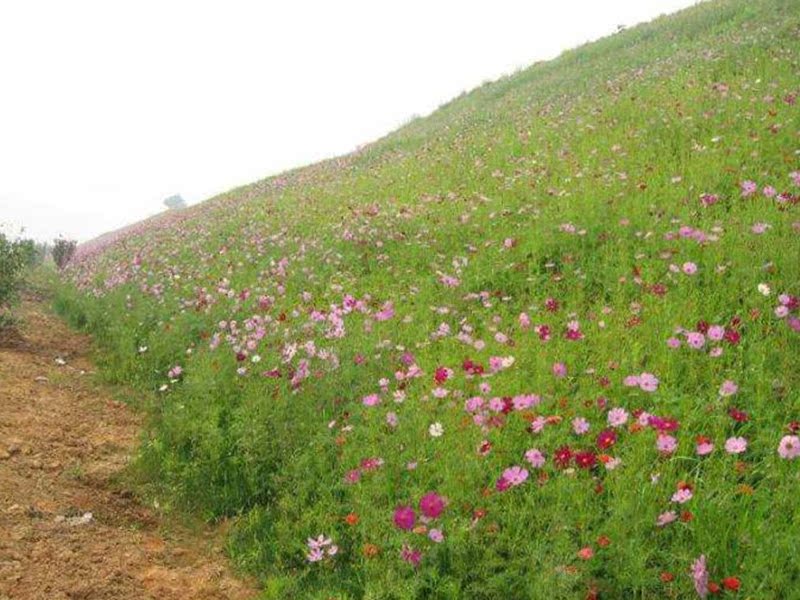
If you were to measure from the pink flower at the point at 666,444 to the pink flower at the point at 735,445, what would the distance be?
12.0 inches

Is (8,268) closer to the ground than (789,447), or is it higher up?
higher up

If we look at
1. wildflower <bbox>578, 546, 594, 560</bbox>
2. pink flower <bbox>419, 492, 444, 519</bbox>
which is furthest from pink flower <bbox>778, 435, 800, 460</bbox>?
pink flower <bbox>419, 492, 444, 519</bbox>

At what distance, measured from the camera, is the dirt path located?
414 cm

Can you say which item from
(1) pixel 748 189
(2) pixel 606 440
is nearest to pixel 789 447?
(2) pixel 606 440

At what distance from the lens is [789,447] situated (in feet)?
12.7

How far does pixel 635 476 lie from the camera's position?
4.01m

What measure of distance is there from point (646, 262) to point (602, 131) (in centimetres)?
622

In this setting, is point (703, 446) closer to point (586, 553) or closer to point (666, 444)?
point (666, 444)

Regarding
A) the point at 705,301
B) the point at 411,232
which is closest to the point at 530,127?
the point at 411,232

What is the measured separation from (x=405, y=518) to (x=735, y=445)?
215 cm

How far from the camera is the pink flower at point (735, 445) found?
394 cm

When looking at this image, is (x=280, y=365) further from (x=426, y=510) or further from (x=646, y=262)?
(x=646, y=262)

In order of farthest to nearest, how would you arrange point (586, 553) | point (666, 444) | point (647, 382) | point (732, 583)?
1. point (647, 382)
2. point (666, 444)
3. point (586, 553)
4. point (732, 583)

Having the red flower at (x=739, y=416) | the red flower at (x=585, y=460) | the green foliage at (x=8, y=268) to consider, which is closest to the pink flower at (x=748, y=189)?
the red flower at (x=739, y=416)
